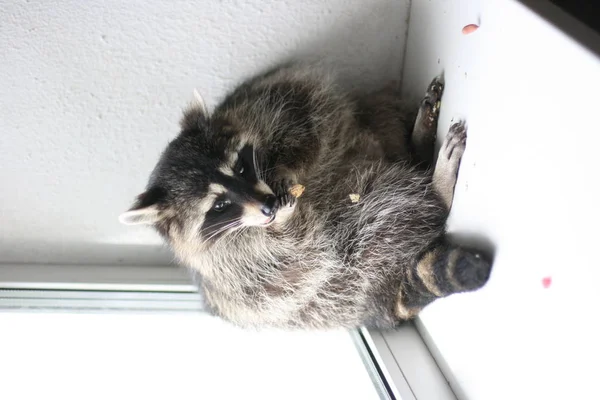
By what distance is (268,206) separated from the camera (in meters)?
1.31

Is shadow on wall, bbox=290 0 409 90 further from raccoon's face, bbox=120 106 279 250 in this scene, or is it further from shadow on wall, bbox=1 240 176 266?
shadow on wall, bbox=1 240 176 266

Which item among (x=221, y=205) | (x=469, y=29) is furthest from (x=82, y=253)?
(x=469, y=29)

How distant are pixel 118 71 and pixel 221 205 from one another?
0.55 m

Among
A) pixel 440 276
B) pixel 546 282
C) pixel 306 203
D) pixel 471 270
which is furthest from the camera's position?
pixel 306 203

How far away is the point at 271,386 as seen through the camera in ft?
Result: 5.24

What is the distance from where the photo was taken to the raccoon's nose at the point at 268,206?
1.31m

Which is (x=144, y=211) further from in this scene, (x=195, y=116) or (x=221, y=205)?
(x=195, y=116)

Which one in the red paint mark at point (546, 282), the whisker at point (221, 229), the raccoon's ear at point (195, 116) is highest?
the raccoon's ear at point (195, 116)

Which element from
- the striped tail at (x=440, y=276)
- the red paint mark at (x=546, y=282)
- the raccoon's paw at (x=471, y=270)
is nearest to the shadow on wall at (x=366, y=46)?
the striped tail at (x=440, y=276)

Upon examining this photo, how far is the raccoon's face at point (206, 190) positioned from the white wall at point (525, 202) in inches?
19.9

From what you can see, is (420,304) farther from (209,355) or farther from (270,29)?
(270,29)

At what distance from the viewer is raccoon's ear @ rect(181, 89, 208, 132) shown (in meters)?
1.45

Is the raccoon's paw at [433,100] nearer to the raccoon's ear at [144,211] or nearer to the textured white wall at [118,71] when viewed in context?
the textured white wall at [118,71]

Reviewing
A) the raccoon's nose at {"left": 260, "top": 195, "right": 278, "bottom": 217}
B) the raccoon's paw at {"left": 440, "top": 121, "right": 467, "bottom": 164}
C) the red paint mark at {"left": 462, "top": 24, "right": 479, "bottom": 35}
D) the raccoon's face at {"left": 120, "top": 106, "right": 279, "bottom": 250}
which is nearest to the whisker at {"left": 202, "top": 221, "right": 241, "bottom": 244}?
the raccoon's face at {"left": 120, "top": 106, "right": 279, "bottom": 250}
